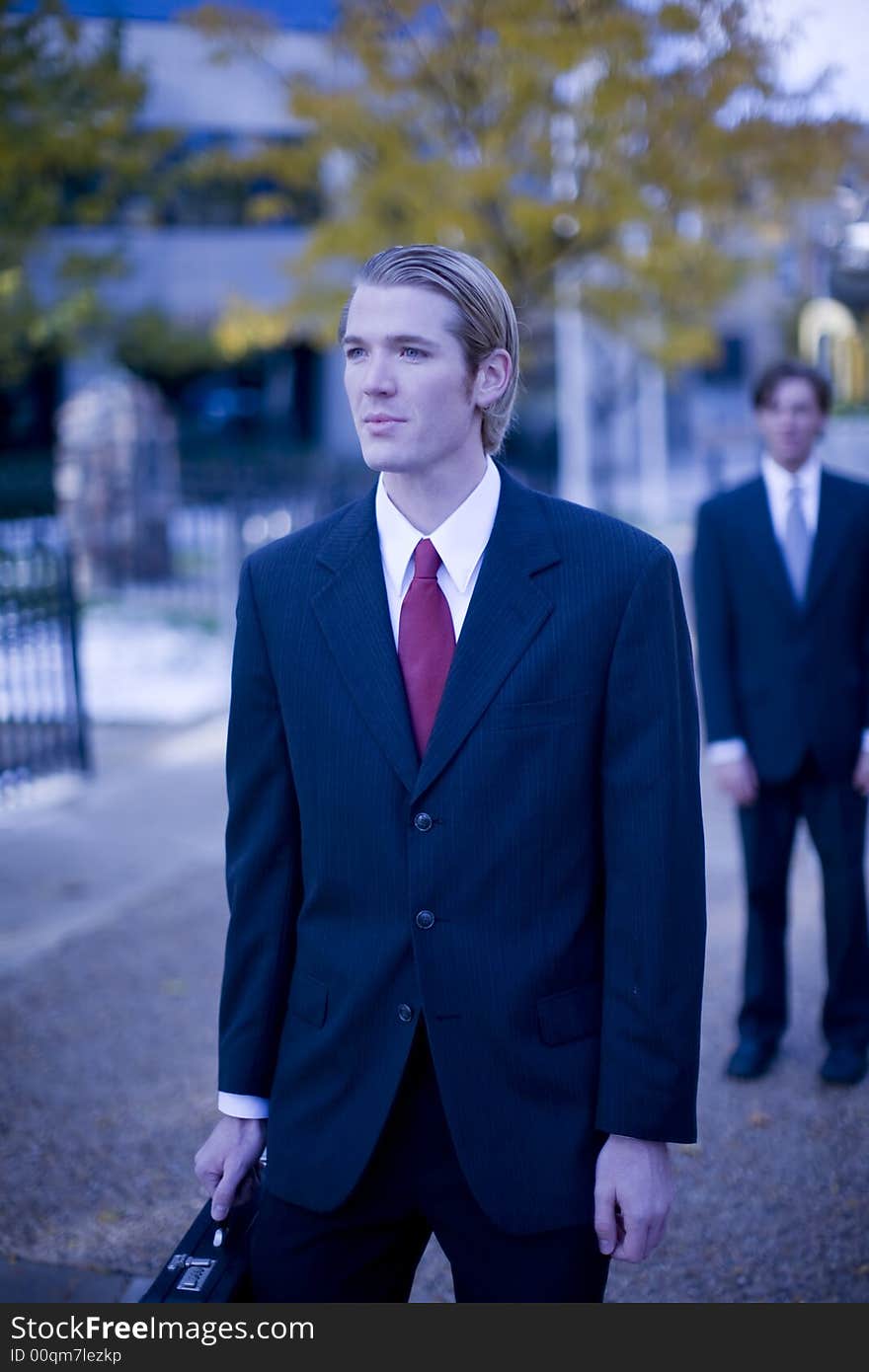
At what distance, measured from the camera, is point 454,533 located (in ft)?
6.97

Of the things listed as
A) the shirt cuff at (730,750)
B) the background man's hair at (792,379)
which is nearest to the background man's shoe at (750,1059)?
the shirt cuff at (730,750)

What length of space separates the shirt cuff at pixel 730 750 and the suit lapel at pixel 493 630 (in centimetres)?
243

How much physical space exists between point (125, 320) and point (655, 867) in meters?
28.4

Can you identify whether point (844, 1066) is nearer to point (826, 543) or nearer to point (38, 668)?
point (826, 543)

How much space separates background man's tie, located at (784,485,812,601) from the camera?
442 centimetres

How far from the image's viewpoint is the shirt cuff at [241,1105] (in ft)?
7.22

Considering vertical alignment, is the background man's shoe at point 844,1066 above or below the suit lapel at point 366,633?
below

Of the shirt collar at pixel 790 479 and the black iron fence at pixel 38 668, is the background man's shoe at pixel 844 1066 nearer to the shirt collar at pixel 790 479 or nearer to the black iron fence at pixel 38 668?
the shirt collar at pixel 790 479

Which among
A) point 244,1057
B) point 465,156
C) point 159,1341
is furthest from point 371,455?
point 465,156

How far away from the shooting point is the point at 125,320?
28.5 meters

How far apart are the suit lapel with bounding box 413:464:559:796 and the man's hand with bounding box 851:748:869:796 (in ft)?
8.32

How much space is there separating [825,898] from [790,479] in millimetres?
1334

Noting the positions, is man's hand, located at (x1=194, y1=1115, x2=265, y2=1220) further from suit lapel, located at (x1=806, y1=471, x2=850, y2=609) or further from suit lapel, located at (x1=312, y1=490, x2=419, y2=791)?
suit lapel, located at (x1=806, y1=471, x2=850, y2=609)

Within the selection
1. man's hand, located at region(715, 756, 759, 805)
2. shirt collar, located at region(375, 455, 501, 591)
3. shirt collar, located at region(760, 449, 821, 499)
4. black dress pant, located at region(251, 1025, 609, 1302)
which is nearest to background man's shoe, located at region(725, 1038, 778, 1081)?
man's hand, located at region(715, 756, 759, 805)
